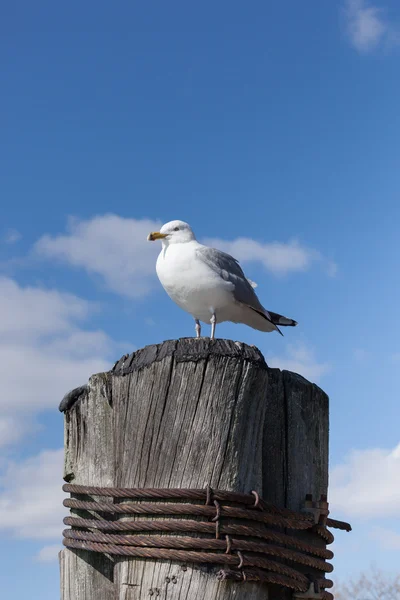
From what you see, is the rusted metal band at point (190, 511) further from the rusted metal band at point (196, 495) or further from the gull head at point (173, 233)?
the gull head at point (173, 233)

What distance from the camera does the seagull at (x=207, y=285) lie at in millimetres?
5188

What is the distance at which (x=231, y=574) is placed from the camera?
286 cm

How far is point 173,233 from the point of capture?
586cm

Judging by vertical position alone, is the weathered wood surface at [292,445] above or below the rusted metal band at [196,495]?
above

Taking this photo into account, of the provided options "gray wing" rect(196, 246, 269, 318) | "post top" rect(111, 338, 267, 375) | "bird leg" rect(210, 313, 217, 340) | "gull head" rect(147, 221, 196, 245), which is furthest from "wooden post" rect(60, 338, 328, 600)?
"gull head" rect(147, 221, 196, 245)

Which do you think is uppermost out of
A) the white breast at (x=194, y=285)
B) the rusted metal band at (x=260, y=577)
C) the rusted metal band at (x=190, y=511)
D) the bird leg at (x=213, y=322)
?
the white breast at (x=194, y=285)

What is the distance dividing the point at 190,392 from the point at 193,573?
718 millimetres

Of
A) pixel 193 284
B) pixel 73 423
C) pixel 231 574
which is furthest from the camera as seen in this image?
pixel 193 284

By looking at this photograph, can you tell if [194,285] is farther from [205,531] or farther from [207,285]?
[205,531]

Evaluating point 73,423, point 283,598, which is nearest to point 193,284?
point 73,423

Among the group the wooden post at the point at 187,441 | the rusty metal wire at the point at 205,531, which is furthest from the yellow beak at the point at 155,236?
the rusty metal wire at the point at 205,531

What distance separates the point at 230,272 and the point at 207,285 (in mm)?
402

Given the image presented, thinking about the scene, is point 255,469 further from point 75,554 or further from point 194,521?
point 75,554

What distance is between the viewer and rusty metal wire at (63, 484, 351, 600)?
9.50 ft
